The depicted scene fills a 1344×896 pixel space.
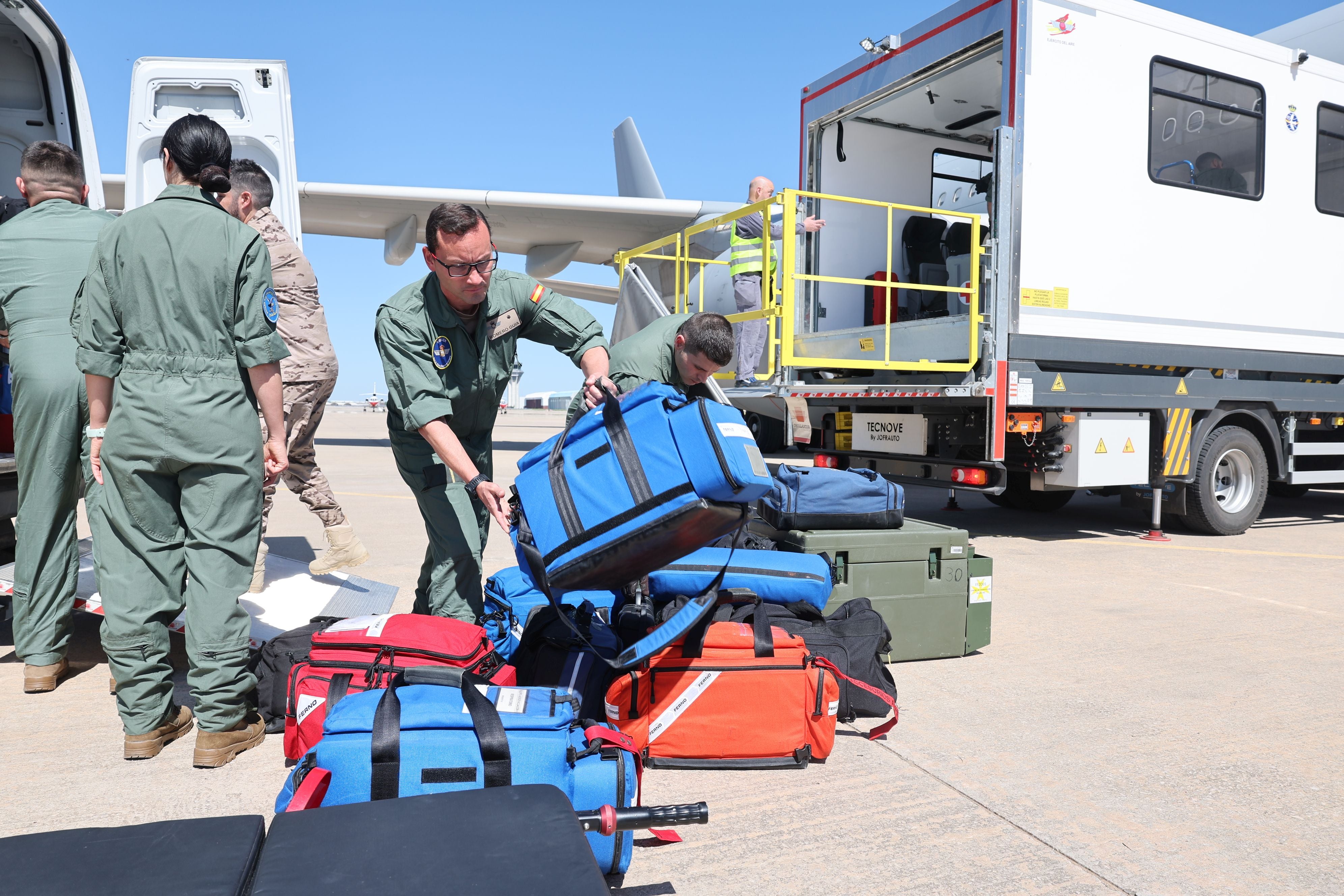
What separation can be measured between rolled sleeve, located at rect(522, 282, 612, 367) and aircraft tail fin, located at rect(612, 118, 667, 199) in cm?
1573

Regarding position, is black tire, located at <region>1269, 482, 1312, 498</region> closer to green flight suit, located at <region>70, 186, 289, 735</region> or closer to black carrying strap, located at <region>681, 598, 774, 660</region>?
black carrying strap, located at <region>681, 598, 774, 660</region>

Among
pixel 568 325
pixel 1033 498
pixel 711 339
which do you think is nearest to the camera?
pixel 568 325

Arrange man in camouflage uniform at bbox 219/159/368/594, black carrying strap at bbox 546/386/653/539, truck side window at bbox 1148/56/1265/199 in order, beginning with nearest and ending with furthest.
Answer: black carrying strap at bbox 546/386/653/539 < man in camouflage uniform at bbox 219/159/368/594 < truck side window at bbox 1148/56/1265/199

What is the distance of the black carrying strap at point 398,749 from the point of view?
68.3 inches

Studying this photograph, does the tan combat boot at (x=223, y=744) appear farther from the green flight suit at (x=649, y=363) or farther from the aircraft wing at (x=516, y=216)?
the aircraft wing at (x=516, y=216)

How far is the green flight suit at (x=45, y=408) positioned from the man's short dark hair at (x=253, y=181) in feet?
2.71

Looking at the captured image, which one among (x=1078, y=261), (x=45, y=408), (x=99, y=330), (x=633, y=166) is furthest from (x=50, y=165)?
(x=633, y=166)

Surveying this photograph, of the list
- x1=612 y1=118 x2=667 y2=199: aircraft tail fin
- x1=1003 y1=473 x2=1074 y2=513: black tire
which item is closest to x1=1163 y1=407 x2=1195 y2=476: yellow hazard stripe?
x1=1003 y1=473 x2=1074 y2=513: black tire

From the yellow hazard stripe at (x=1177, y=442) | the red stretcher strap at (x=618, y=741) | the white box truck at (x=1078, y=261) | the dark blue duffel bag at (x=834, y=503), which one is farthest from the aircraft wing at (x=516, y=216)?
the red stretcher strap at (x=618, y=741)

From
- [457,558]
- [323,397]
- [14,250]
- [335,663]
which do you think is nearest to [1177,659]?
[457,558]

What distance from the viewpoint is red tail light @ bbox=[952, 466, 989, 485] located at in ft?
20.1

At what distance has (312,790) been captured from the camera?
5.57 feet

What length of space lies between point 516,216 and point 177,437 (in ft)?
42.6

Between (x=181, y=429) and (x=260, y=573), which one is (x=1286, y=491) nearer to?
(x=260, y=573)
